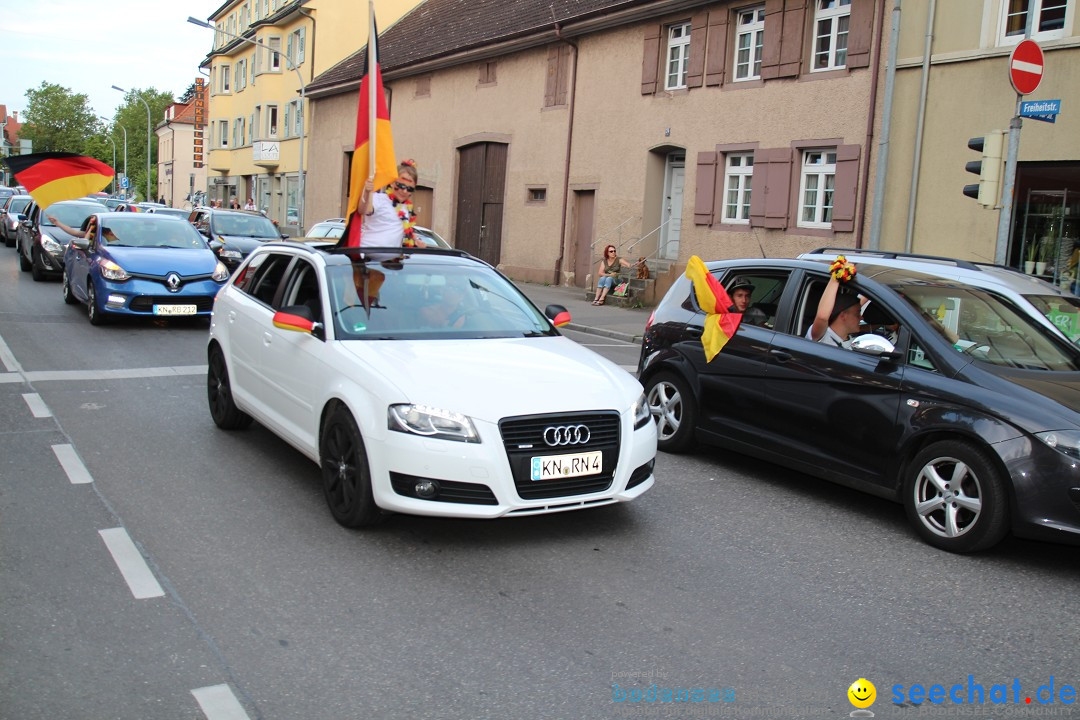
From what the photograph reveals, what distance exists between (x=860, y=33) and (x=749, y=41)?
126 inches

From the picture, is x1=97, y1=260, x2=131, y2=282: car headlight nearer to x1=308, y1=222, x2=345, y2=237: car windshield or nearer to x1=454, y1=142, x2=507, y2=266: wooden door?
x1=308, y1=222, x2=345, y2=237: car windshield

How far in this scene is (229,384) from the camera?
748cm

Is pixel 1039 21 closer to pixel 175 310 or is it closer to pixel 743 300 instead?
pixel 743 300

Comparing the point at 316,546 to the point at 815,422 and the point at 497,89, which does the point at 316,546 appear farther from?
the point at 497,89

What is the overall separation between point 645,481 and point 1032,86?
7.55 m

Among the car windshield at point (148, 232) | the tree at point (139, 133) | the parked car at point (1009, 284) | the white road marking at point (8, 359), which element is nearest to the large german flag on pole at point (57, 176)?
the car windshield at point (148, 232)

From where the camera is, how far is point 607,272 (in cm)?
2248

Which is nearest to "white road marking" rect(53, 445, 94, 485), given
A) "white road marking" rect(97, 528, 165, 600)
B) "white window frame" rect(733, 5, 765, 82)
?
"white road marking" rect(97, 528, 165, 600)

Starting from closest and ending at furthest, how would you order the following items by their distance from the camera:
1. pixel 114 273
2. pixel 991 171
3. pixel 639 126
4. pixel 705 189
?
1. pixel 991 171
2. pixel 114 273
3. pixel 705 189
4. pixel 639 126

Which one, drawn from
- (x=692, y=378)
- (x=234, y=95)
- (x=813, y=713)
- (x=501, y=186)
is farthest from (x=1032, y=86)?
(x=234, y=95)

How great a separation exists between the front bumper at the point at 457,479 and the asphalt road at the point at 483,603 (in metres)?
0.30

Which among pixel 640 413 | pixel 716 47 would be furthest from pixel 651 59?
pixel 640 413

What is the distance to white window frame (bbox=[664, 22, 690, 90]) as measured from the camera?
71.4 ft

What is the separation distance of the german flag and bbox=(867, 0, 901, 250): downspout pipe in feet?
34.2
